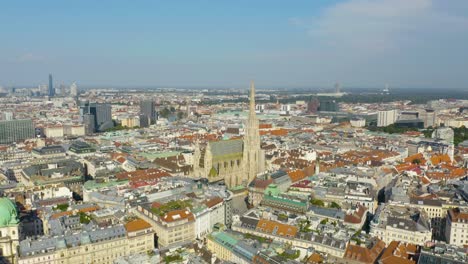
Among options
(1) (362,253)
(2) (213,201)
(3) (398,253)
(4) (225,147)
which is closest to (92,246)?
(2) (213,201)

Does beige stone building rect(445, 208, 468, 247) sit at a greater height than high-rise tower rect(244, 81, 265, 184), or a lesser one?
lesser

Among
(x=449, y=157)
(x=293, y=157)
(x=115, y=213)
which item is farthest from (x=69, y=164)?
(x=449, y=157)

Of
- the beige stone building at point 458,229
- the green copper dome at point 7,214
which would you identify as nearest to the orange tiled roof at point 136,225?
the green copper dome at point 7,214

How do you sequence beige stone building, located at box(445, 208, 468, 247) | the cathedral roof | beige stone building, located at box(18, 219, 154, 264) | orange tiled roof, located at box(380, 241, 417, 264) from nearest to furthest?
1. orange tiled roof, located at box(380, 241, 417, 264)
2. beige stone building, located at box(18, 219, 154, 264)
3. beige stone building, located at box(445, 208, 468, 247)
4. the cathedral roof

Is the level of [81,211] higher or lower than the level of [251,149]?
lower

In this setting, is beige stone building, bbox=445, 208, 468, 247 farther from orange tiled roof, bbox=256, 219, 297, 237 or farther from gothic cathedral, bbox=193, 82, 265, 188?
gothic cathedral, bbox=193, 82, 265, 188

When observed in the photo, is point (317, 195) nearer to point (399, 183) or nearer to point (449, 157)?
point (399, 183)

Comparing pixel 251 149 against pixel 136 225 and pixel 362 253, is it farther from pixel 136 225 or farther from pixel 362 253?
pixel 362 253

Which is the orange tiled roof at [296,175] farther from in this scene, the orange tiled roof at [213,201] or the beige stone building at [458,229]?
the beige stone building at [458,229]

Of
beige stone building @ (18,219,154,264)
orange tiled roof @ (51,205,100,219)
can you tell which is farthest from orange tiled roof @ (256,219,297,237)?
orange tiled roof @ (51,205,100,219)
